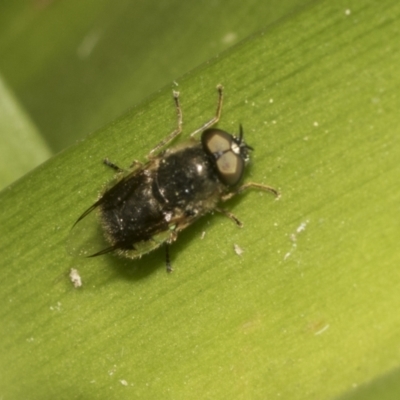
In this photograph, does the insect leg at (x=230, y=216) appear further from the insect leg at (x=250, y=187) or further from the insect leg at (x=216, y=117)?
the insect leg at (x=216, y=117)

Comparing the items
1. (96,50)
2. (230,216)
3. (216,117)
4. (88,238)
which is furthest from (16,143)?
(230,216)

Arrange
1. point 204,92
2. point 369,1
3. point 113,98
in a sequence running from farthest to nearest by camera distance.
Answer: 1. point 113,98
2. point 204,92
3. point 369,1

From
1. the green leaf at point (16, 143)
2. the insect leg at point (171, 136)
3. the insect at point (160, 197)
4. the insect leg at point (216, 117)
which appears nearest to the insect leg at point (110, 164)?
the insect at point (160, 197)

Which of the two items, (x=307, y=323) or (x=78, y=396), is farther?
(x=78, y=396)

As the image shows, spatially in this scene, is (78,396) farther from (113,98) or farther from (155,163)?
(113,98)

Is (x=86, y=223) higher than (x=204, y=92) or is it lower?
lower

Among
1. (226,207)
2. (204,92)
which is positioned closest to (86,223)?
(226,207)

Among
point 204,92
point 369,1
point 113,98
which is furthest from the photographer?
point 113,98

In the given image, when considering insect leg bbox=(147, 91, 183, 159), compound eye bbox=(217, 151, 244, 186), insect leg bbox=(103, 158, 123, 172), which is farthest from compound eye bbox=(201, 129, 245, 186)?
insect leg bbox=(103, 158, 123, 172)

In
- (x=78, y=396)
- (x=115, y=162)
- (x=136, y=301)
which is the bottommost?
(x=78, y=396)
